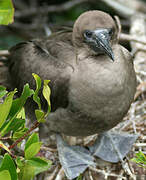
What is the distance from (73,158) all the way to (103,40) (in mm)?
1306

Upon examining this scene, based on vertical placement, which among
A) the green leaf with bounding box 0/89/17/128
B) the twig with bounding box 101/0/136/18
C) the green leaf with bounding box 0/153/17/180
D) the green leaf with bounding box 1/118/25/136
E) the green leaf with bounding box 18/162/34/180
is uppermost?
the green leaf with bounding box 0/89/17/128

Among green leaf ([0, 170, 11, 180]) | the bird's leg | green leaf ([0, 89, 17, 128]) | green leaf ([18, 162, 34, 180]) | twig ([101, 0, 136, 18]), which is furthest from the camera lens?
twig ([101, 0, 136, 18])

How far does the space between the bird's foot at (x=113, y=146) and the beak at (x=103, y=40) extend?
0.98 meters

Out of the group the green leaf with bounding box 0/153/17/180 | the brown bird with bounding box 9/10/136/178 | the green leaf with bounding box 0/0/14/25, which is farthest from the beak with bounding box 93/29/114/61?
the green leaf with bounding box 0/153/17/180

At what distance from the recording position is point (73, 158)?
354 cm

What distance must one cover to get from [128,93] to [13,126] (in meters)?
1.20

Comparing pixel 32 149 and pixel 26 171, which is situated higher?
pixel 32 149

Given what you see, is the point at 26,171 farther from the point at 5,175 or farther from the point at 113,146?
the point at 113,146

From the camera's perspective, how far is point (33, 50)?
339 cm

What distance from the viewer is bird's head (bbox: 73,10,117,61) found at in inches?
111

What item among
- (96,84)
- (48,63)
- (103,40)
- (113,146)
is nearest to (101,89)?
(96,84)

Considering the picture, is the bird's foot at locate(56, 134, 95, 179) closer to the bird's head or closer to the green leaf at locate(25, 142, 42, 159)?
the bird's head

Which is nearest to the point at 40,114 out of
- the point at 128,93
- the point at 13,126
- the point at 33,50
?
the point at 13,126

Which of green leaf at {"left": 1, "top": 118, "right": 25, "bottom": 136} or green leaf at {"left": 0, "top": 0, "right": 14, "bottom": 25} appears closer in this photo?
green leaf at {"left": 1, "top": 118, "right": 25, "bottom": 136}
